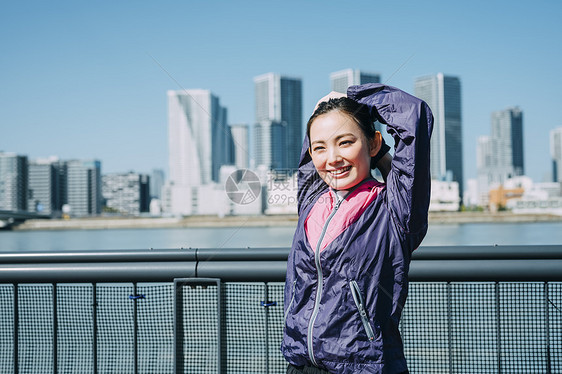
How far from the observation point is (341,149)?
1742mm

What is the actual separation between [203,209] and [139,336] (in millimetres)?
77208

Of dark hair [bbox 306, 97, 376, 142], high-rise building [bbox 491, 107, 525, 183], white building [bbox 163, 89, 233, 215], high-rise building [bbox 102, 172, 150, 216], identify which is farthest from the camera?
high-rise building [bbox 491, 107, 525, 183]

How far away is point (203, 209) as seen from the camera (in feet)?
259

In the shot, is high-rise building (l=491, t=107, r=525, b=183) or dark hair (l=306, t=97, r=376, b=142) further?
high-rise building (l=491, t=107, r=525, b=183)

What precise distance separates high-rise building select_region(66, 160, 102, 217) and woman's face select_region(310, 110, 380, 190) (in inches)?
5405

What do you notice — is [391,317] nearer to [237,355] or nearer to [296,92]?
[237,355]

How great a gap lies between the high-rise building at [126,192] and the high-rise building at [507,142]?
105 m

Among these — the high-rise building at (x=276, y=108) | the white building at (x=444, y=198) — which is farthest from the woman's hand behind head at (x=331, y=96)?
the white building at (x=444, y=198)

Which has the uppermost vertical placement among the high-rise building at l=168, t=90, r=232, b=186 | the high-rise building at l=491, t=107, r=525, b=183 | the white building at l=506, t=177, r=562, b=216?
the high-rise building at l=491, t=107, r=525, b=183

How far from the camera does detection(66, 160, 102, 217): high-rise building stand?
438 ft

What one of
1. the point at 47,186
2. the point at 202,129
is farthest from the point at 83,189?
the point at 202,129

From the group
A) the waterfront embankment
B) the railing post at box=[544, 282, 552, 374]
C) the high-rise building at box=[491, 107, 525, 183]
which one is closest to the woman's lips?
the railing post at box=[544, 282, 552, 374]

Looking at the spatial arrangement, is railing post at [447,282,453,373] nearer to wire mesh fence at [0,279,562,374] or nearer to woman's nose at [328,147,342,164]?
wire mesh fence at [0,279,562,374]

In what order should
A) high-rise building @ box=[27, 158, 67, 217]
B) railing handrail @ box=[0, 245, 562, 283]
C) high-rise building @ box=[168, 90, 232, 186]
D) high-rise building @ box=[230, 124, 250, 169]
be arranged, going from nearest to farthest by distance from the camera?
railing handrail @ box=[0, 245, 562, 283] < high-rise building @ box=[230, 124, 250, 169] < high-rise building @ box=[168, 90, 232, 186] < high-rise building @ box=[27, 158, 67, 217]
